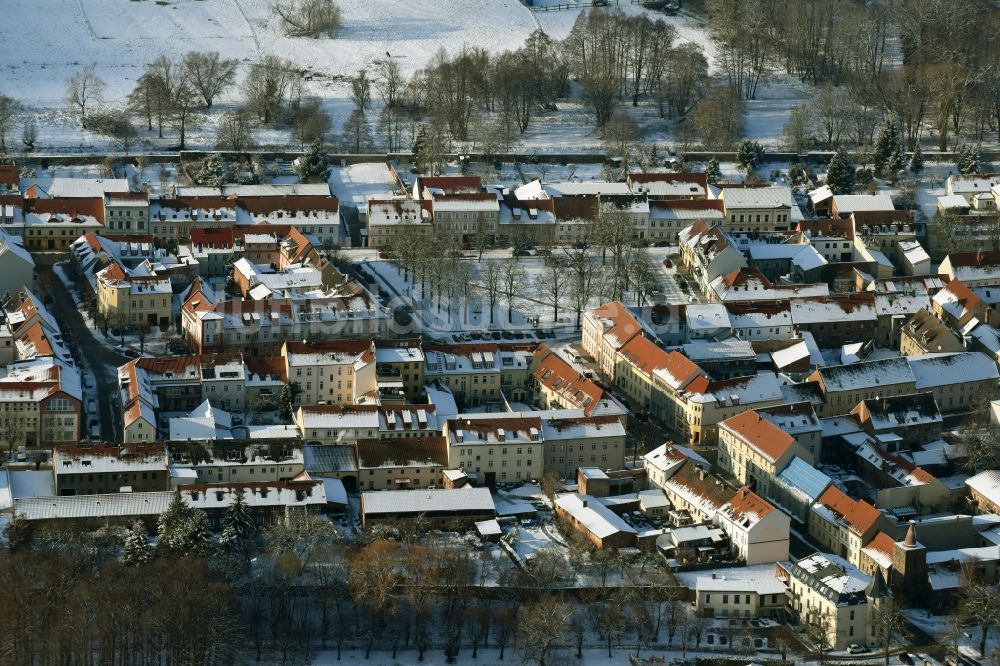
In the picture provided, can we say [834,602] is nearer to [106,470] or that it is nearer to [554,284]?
[106,470]

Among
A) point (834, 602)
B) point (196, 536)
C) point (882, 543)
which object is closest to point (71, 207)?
point (196, 536)

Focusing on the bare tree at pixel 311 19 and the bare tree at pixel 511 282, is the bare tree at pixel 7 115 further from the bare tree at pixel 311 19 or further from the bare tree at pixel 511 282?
the bare tree at pixel 511 282

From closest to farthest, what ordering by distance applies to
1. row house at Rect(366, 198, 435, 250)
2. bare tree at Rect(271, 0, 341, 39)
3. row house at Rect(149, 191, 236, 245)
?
row house at Rect(149, 191, 236, 245)
row house at Rect(366, 198, 435, 250)
bare tree at Rect(271, 0, 341, 39)

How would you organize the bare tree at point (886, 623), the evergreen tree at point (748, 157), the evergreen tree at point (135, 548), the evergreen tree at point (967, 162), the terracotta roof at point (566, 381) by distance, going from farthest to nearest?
the evergreen tree at point (748, 157), the evergreen tree at point (967, 162), the terracotta roof at point (566, 381), the evergreen tree at point (135, 548), the bare tree at point (886, 623)

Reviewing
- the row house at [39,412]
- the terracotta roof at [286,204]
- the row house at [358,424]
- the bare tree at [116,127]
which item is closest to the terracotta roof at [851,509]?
the row house at [358,424]

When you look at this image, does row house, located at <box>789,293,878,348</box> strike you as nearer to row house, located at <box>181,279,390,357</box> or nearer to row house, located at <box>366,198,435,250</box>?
row house, located at <box>181,279,390,357</box>

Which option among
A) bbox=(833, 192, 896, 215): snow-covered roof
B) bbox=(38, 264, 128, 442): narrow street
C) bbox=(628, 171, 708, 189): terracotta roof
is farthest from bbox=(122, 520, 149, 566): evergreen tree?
bbox=(833, 192, 896, 215): snow-covered roof

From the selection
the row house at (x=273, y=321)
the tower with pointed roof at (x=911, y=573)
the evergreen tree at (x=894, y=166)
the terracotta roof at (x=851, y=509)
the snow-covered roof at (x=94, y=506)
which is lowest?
the tower with pointed roof at (x=911, y=573)

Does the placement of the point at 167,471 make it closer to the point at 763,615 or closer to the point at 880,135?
the point at 763,615
